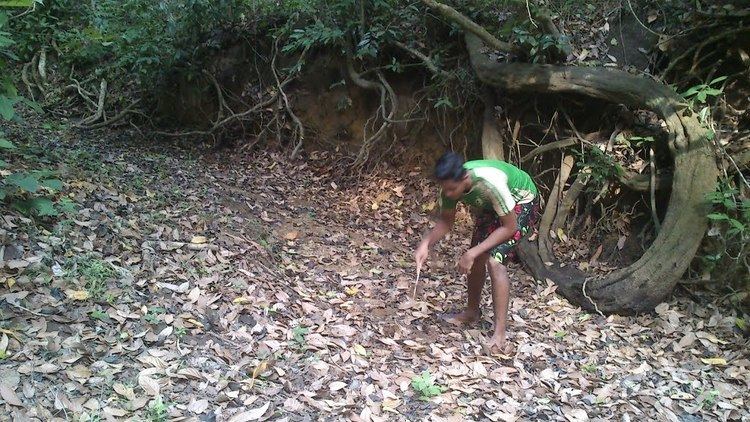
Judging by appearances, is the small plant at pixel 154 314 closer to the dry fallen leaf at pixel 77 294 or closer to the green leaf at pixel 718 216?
the dry fallen leaf at pixel 77 294

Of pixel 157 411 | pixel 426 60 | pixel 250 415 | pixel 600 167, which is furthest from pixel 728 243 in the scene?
pixel 157 411

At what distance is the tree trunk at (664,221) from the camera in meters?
3.82

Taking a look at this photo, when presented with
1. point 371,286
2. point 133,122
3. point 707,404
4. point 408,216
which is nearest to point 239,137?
point 133,122

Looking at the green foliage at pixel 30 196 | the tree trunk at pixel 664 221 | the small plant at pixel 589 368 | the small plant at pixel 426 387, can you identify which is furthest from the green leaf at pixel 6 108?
the tree trunk at pixel 664 221

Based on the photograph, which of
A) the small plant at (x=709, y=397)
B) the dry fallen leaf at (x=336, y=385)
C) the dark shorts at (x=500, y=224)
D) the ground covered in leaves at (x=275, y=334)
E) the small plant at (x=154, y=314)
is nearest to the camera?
the ground covered in leaves at (x=275, y=334)

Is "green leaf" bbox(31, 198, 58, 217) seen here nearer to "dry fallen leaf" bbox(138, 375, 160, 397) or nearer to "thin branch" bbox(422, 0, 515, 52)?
"dry fallen leaf" bbox(138, 375, 160, 397)

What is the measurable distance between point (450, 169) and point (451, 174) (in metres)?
0.03

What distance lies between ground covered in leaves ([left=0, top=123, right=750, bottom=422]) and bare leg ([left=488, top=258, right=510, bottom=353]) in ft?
0.38

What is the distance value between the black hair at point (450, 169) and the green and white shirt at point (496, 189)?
165mm

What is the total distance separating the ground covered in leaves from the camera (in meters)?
2.65

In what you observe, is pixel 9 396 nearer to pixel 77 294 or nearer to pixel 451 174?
pixel 77 294

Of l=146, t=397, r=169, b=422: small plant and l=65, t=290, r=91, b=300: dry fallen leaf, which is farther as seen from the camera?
l=65, t=290, r=91, b=300: dry fallen leaf

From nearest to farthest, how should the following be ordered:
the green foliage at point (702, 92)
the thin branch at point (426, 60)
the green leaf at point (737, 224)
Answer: the green leaf at point (737, 224), the green foliage at point (702, 92), the thin branch at point (426, 60)

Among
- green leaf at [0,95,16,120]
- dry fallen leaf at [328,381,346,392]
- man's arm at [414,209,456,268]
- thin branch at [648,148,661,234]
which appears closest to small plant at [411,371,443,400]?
dry fallen leaf at [328,381,346,392]
